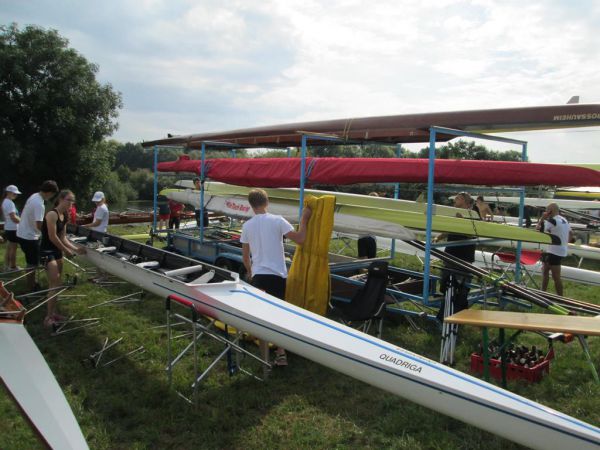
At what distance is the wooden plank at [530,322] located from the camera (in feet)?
11.8

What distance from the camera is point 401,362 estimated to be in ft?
10.3

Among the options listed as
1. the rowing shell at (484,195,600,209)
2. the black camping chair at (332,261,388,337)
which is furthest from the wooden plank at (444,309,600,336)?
the rowing shell at (484,195,600,209)

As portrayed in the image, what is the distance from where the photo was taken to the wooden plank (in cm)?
359

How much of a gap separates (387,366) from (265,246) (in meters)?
1.73

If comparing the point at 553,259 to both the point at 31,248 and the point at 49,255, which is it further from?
the point at 31,248

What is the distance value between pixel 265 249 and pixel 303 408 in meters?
1.48

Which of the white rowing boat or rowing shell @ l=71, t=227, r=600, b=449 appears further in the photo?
the white rowing boat

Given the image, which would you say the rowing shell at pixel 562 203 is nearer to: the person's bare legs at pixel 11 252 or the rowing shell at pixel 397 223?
the rowing shell at pixel 397 223

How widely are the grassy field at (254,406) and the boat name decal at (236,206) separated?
3.50 m

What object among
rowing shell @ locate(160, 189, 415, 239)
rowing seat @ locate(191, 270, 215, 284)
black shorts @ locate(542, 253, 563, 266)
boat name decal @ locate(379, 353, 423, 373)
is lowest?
black shorts @ locate(542, 253, 563, 266)

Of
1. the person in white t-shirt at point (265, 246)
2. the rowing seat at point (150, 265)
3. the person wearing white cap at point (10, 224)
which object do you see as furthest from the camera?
the person wearing white cap at point (10, 224)

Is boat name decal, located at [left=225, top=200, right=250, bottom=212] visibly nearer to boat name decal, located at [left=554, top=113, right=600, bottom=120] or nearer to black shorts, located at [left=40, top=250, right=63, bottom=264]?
black shorts, located at [left=40, top=250, right=63, bottom=264]

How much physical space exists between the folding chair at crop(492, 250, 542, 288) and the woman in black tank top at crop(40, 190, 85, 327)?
6.17 meters

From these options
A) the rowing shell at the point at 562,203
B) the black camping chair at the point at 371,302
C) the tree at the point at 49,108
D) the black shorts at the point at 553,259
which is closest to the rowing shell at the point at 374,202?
the black shorts at the point at 553,259
